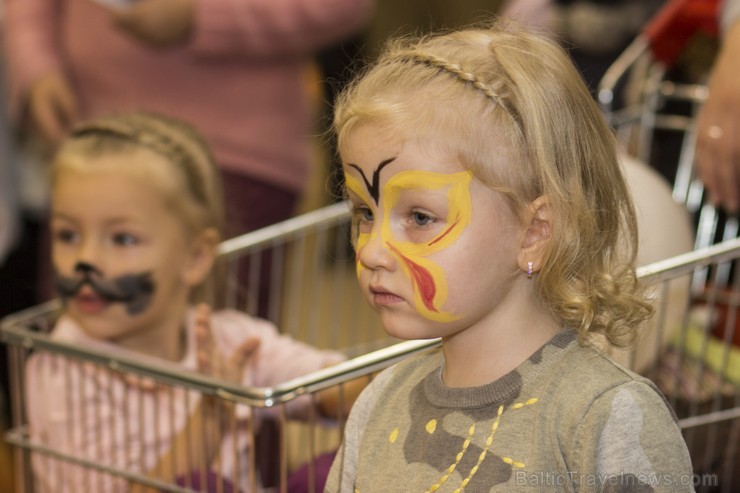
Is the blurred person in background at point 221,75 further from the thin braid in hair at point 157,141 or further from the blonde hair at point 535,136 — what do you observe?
the blonde hair at point 535,136

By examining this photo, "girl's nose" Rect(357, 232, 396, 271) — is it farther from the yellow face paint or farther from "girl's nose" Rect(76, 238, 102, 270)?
"girl's nose" Rect(76, 238, 102, 270)

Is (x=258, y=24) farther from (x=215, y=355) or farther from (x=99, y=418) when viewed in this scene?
(x=99, y=418)

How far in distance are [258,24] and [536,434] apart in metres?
1.25

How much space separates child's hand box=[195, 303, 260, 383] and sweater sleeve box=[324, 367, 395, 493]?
0.36m

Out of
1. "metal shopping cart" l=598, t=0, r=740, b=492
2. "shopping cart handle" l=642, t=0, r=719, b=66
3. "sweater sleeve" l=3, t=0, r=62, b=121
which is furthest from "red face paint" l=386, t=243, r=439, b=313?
"sweater sleeve" l=3, t=0, r=62, b=121

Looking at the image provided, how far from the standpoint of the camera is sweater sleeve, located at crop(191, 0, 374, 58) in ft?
6.95

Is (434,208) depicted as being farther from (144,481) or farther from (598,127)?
(144,481)

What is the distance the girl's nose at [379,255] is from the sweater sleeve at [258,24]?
1098 millimetres

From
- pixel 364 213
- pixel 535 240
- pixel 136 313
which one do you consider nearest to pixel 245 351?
pixel 136 313

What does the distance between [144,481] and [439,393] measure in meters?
0.53

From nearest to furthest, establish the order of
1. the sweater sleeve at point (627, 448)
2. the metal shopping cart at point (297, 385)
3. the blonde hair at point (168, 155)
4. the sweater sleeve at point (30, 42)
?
the sweater sleeve at point (627, 448) → the metal shopping cart at point (297, 385) → the blonde hair at point (168, 155) → the sweater sleeve at point (30, 42)

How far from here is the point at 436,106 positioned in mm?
1101

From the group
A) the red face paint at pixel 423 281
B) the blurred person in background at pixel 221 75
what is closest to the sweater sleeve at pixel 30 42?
the blurred person in background at pixel 221 75

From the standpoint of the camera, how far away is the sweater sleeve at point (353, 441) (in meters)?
1.24
